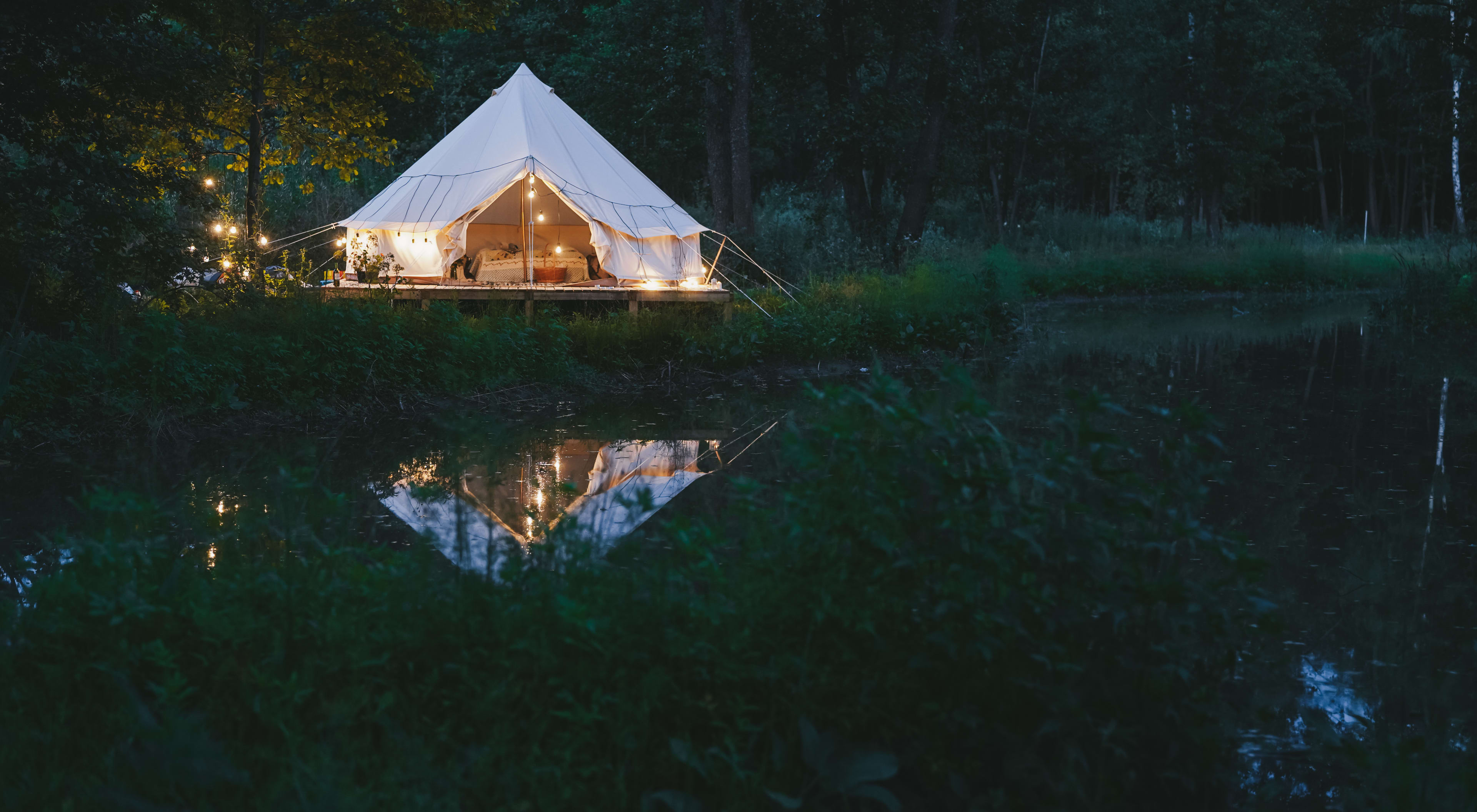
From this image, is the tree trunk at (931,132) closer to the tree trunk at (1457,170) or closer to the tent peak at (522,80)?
the tent peak at (522,80)

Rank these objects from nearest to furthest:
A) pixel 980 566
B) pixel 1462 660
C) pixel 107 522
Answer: pixel 980 566, pixel 107 522, pixel 1462 660

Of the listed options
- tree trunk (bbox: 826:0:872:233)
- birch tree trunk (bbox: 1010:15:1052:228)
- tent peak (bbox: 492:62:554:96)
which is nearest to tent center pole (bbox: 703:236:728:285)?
tent peak (bbox: 492:62:554:96)

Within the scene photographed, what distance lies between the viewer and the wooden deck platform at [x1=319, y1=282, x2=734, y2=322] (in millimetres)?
13094

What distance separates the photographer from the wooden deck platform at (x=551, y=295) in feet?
43.0

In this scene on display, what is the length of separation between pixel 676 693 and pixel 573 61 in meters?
27.6

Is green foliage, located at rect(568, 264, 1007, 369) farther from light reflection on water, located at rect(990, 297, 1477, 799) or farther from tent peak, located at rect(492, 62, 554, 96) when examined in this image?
tent peak, located at rect(492, 62, 554, 96)

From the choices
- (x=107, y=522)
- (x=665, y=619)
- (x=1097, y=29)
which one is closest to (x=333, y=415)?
(x=107, y=522)

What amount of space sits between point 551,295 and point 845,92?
10.4 m

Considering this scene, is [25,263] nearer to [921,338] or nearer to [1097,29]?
[921,338]

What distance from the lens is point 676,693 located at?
287 centimetres

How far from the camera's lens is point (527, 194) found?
1548 cm

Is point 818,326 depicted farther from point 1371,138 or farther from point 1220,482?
point 1371,138

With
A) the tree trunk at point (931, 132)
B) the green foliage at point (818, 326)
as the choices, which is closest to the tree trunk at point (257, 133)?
the green foliage at point (818, 326)

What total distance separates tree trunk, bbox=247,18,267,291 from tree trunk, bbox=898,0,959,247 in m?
10.2
